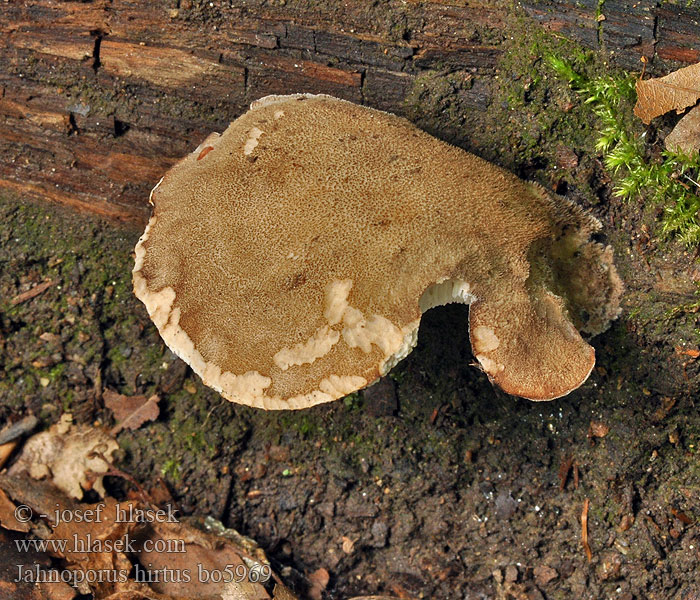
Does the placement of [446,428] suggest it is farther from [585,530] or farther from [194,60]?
[194,60]

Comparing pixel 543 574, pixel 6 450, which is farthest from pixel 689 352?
pixel 6 450

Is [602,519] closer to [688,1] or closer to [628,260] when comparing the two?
[628,260]

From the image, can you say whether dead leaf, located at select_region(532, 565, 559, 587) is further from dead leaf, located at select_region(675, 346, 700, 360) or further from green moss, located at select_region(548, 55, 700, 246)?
green moss, located at select_region(548, 55, 700, 246)

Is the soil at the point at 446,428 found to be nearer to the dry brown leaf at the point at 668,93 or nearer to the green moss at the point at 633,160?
the green moss at the point at 633,160

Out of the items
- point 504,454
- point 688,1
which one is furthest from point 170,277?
point 688,1

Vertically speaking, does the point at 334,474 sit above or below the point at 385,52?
below

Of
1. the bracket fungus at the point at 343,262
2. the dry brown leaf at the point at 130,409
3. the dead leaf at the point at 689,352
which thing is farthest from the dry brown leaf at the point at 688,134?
the dry brown leaf at the point at 130,409
